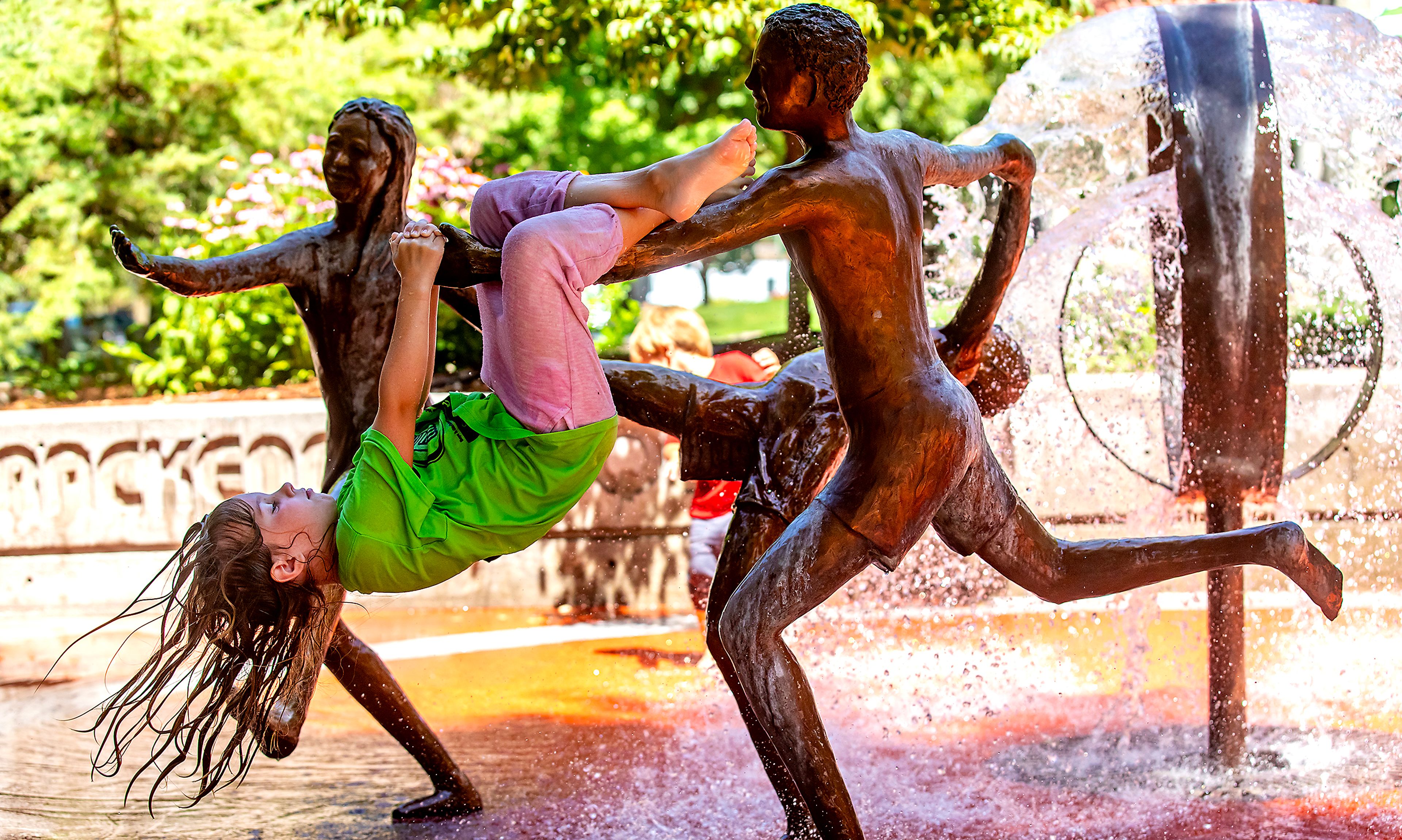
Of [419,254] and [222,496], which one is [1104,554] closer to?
[419,254]

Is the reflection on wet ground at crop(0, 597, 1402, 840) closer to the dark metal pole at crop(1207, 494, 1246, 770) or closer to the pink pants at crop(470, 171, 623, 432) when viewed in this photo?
the dark metal pole at crop(1207, 494, 1246, 770)

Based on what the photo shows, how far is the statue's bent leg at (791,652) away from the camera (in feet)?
10.5

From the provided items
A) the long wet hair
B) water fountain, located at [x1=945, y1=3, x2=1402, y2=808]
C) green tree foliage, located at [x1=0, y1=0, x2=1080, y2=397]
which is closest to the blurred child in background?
water fountain, located at [x1=945, y1=3, x2=1402, y2=808]

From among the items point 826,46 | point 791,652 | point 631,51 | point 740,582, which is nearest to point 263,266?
point 740,582

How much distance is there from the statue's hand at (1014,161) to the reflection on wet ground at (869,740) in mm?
1889

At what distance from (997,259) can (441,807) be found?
2.39 metres

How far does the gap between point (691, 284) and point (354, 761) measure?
54.9ft

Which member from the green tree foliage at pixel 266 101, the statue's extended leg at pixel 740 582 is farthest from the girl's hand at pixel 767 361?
the statue's extended leg at pixel 740 582

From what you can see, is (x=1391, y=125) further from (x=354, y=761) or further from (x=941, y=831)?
(x=354, y=761)

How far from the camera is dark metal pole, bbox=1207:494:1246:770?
4434mm

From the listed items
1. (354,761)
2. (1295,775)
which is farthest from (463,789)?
(1295,775)

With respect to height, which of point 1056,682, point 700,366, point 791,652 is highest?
point 700,366

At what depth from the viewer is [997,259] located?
12.9 ft

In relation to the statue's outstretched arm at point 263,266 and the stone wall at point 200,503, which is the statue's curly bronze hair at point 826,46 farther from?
the stone wall at point 200,503
